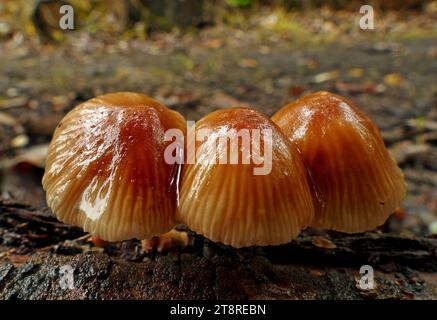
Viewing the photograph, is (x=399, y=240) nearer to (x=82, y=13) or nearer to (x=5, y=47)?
(x=5, y=47)

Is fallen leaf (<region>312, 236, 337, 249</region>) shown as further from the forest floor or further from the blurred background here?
the blurred background

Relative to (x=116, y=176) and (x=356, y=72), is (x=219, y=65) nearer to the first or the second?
(x=356, y=72)

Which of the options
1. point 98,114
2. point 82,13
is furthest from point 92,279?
point 82,13

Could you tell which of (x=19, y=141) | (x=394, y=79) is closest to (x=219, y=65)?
(x=394, y=79)

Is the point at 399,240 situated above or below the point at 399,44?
below

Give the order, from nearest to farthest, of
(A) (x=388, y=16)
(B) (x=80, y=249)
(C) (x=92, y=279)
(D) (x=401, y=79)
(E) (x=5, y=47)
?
1. (C) (x=92, y=279)
2. (B) (x=80, y=249)
3. (D) (x=401, y=79)
4. (E) (x=5, y=47)
5. (A) (x=388, y=16)

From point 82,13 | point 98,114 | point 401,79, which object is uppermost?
point 82,13

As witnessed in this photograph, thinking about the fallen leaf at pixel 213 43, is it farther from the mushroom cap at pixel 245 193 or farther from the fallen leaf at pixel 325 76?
the mushroom cap at pixel 245 193
